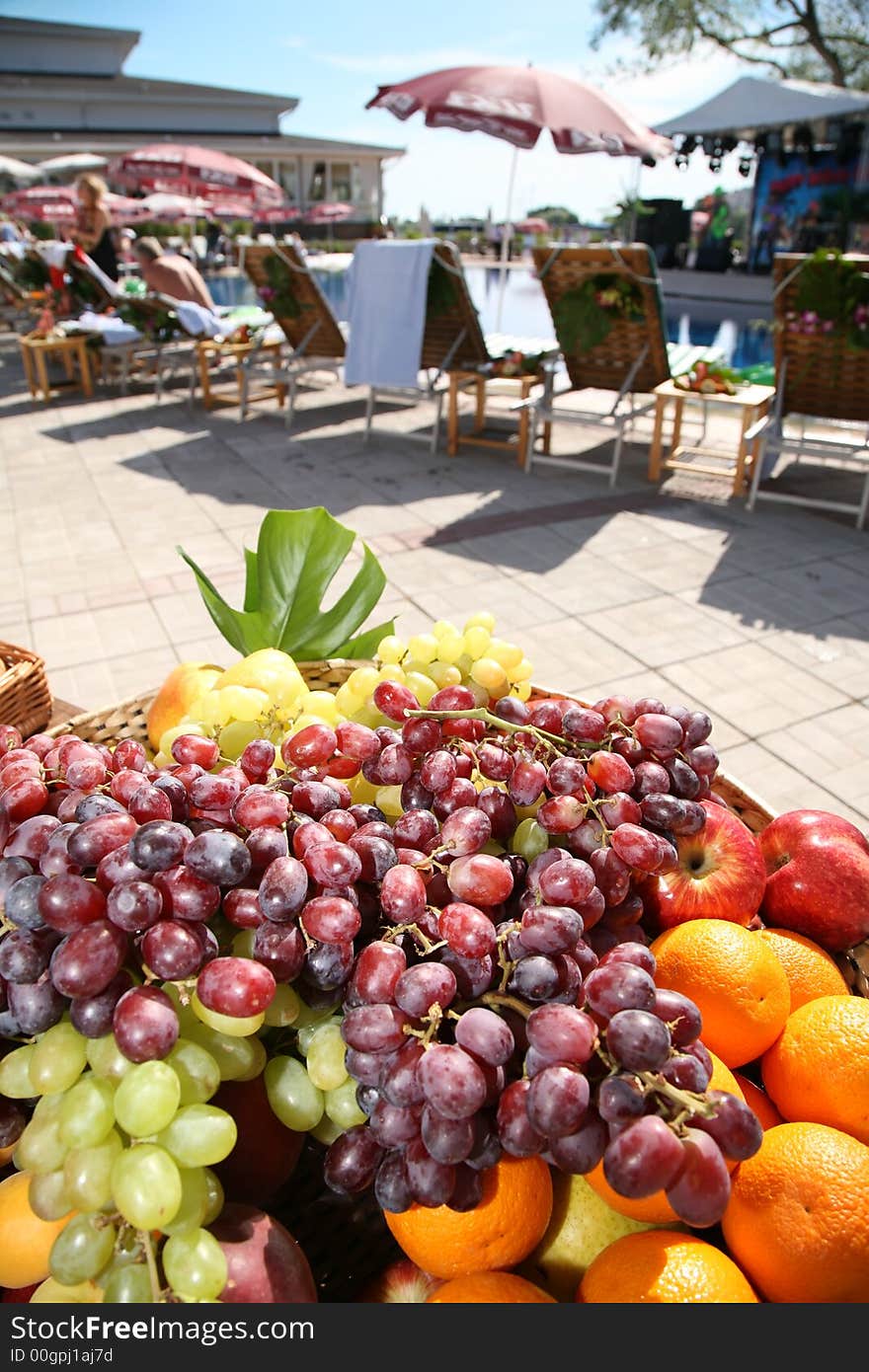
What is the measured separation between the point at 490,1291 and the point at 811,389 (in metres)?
5.34

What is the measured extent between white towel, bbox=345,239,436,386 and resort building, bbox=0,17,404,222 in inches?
1004

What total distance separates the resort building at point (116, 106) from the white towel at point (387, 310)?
1004 inches

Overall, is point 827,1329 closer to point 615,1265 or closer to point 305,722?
point 615,1265

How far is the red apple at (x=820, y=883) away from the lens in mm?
1117

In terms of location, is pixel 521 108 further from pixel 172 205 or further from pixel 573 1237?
pixel 172 205

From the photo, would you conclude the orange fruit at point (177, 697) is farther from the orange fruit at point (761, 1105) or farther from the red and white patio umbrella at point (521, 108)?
the red and white patio umbrella at point (521, 108)

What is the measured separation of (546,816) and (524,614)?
9.77 ft

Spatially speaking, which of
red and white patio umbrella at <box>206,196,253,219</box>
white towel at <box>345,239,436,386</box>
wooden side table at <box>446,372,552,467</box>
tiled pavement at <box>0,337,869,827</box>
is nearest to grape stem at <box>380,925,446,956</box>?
tiled pavement at <box>0,337,869,827</box>

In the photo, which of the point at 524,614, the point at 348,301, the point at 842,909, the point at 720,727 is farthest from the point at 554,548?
the point at 842,909

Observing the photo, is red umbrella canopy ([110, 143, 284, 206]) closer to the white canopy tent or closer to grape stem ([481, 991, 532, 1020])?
the white canopy tent

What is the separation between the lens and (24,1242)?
29.7 inches

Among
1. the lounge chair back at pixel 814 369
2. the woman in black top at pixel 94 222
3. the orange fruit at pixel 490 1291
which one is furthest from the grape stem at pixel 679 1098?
the woman in black top at pixel 94 222

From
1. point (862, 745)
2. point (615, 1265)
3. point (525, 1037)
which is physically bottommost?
point (862, 745)

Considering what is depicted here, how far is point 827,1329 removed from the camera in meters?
0.64
